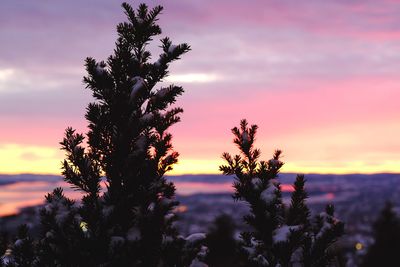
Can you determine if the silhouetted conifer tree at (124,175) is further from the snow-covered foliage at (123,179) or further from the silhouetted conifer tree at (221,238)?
the silhouetted conifer tree at (221,238)

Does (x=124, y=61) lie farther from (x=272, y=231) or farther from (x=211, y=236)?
(x=211, y=236)

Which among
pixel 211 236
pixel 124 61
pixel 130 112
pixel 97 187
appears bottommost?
pixel 211 236

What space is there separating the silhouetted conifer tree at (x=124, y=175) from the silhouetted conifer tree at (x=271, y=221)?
→ 40.6 inches

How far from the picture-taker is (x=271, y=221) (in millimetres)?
6145

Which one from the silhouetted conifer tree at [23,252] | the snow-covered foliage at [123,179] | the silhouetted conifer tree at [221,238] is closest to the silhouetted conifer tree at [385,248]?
the silhouetted conifer tree at [221,238]

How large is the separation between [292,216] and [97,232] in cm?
243

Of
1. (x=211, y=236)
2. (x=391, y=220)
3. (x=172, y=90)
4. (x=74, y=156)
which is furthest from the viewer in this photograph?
(x=211, y=236)

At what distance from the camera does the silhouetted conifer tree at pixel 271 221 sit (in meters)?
6.02

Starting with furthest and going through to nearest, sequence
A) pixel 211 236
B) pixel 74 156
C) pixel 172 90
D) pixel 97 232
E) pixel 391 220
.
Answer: pixel 211 236, pixel 391 220, pixel 172 90, pixel 74 156, pixel 97 232

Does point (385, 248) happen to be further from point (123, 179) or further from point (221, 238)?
point (123, 179)

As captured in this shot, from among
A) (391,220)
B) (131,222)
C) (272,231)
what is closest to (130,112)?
(131,222)

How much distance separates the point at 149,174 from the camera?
6598 millimetres

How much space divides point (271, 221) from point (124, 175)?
1914 millimetres

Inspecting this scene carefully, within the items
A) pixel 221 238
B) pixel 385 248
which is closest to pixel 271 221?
pixel 385 248
